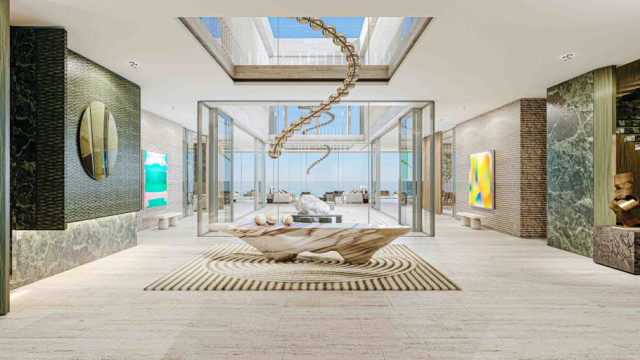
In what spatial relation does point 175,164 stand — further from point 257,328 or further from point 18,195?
point 257,328

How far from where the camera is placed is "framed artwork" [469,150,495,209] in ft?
29.7

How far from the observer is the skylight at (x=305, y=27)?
7.91 metres

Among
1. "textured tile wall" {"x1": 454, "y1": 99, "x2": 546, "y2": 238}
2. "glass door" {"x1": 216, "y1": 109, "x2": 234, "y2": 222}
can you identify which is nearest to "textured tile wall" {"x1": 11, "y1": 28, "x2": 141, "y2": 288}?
"glass door" {"x1": 216, "y1": 109, "x2": 234, "y2": 222}

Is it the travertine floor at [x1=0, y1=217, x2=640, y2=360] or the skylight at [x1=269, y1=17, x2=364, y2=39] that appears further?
the skylight at [x1=269, y1=17, x2=364, y2=39]

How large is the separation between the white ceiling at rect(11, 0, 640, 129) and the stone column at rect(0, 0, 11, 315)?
0.59 meters

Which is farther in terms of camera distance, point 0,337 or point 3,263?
point 3,263

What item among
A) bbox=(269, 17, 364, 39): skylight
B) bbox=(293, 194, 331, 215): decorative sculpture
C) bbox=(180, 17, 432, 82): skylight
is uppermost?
bbox=(269, 17, 364, 39): skylight

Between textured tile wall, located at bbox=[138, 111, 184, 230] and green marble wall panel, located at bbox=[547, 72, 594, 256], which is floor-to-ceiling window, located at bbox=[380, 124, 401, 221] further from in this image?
textured tile wall, located at bbox=[138, 111, 184, 230]

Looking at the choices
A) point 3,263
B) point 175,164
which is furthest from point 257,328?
point 175,164

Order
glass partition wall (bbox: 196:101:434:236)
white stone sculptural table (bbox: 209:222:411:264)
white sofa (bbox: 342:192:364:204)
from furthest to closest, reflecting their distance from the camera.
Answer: white sofa (bbox: 342:192:364:204)
glass partition wall (bbox: 196:101:434:236)
white stone sculptural table (bbox: 209:222:411:264)

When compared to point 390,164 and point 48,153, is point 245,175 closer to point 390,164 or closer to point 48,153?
point 390,164

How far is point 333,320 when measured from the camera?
3146 mm

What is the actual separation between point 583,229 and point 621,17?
354cm

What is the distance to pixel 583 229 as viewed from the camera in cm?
603
